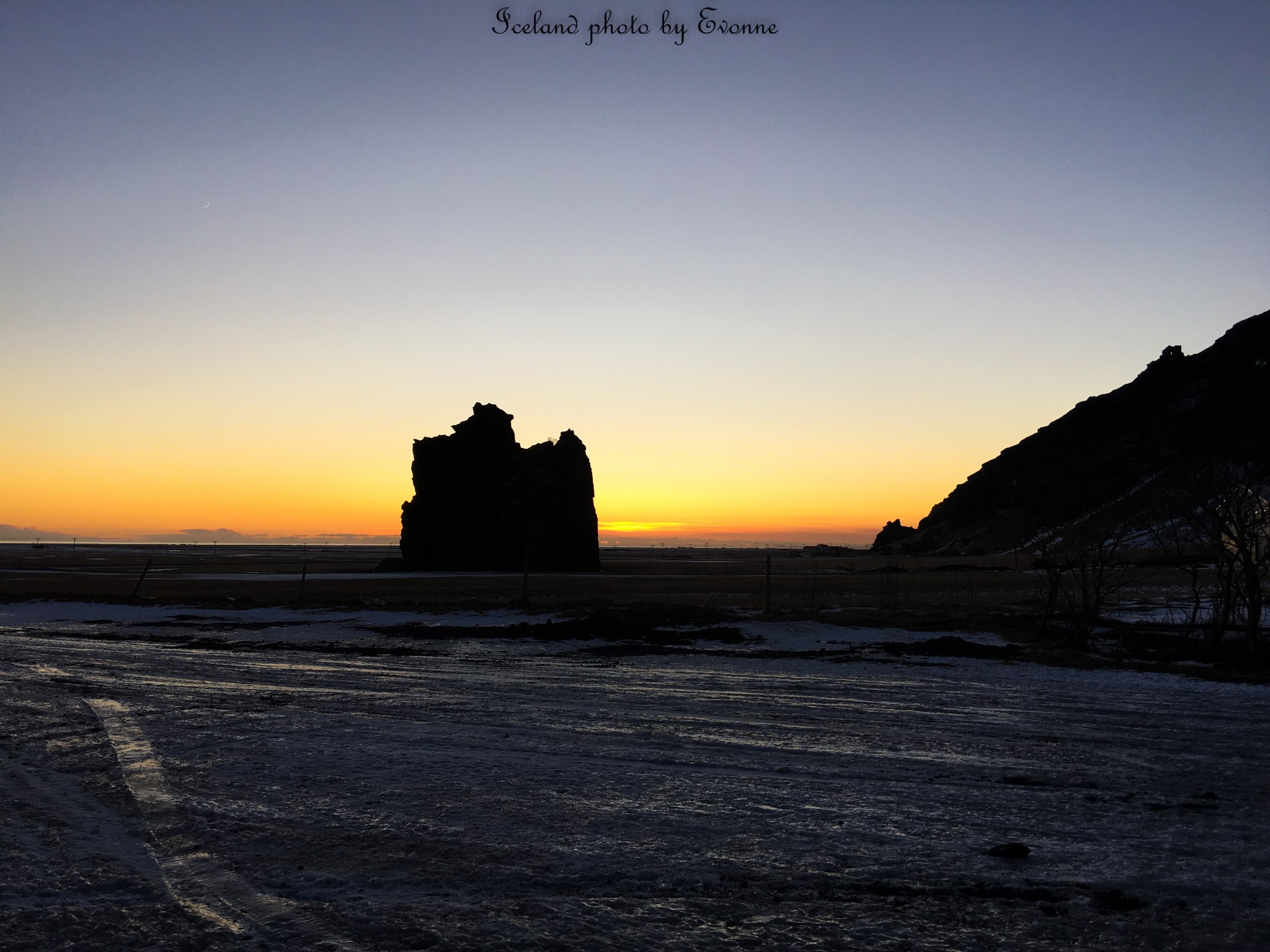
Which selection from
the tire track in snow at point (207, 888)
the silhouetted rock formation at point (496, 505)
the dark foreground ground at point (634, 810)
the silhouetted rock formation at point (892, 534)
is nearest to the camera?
the tire track in snow at point (207, 888)

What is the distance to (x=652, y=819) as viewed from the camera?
6.59 meters

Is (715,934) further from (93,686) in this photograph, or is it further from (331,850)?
(93,686)

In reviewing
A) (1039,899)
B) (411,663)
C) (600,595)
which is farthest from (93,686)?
(600,595)

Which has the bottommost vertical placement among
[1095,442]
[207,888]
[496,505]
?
[207,888]

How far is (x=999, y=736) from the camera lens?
9.55 meters

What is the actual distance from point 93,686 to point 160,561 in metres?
81.3

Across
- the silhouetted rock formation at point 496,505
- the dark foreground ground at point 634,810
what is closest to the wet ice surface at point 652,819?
the dark foreground ground at point 634,810

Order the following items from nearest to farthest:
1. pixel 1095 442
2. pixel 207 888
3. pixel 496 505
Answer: pixel 207 888 < pixel 496 505 < pixel 1095 442

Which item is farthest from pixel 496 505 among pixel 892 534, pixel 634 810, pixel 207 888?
pixel 892 534

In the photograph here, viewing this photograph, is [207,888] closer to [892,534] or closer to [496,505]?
[496,505]

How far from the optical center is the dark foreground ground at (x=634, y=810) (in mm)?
4766

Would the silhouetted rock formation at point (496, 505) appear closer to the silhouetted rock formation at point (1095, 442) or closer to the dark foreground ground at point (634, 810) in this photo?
the dark foreground ground at point (634, 810)

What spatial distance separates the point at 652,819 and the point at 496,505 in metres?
59.8

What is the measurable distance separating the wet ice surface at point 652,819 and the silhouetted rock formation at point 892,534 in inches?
5055
